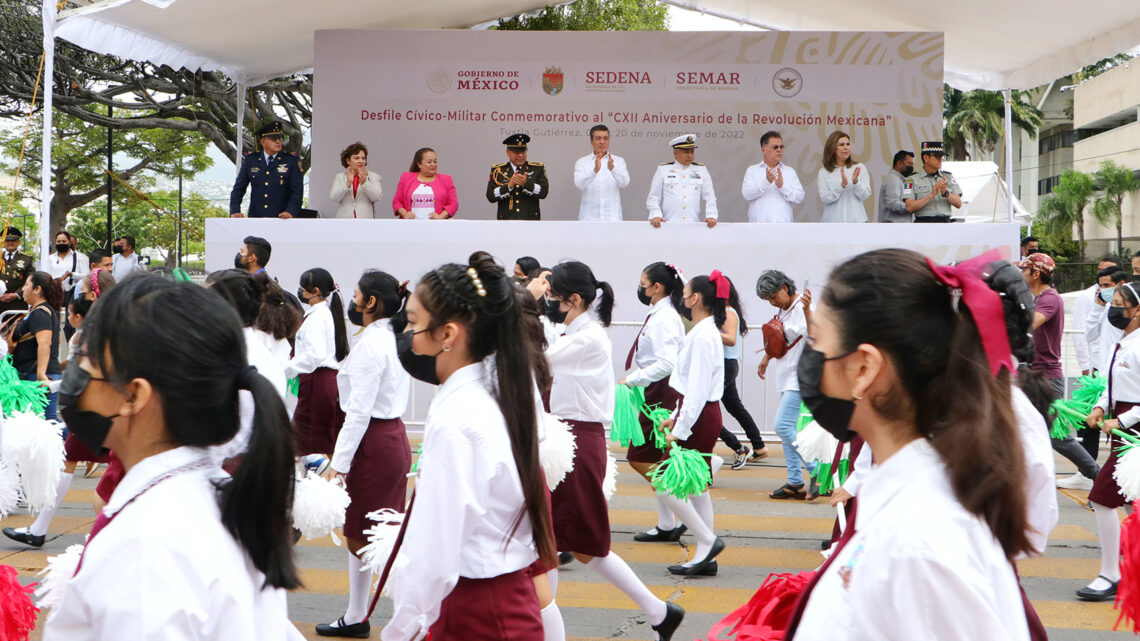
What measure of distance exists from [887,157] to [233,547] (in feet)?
49.1

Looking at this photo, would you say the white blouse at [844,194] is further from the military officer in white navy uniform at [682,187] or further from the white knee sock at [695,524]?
the white knee sock at [695,524]

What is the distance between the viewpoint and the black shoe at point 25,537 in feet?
21.2

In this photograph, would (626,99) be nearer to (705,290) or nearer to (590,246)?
(590,246)

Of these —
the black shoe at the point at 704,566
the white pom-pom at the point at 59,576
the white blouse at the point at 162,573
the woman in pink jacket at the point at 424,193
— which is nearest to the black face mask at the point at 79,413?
the white blouse at the point at 162,573

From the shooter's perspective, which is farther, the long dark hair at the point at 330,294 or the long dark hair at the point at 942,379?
the long dark hair at the point at 330,294

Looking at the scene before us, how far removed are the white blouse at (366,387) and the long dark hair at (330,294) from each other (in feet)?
4.39

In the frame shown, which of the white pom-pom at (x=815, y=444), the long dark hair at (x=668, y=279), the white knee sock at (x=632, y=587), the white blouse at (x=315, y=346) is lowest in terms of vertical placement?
the white knee sock at (x=632, y=587)

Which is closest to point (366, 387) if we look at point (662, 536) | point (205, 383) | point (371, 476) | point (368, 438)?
point (368, 438)

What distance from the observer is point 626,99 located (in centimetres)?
1560

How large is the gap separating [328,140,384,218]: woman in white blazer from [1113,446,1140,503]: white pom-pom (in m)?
9.98

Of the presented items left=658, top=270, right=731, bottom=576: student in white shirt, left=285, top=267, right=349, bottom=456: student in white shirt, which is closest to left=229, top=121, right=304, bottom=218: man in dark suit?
left=285, top=267, right=349, bottom=456: student in white shirt

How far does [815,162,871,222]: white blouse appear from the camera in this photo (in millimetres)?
12969

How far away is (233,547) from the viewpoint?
5.55 feet

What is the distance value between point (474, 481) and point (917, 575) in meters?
1.39
